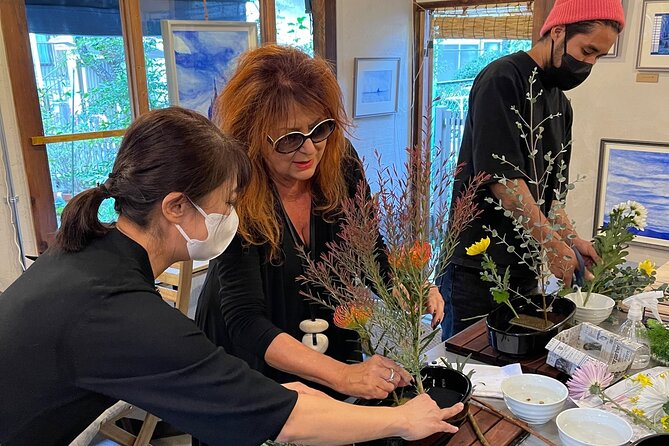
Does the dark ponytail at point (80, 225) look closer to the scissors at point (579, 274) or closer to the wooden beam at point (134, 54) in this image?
the scissors at point (579, 274)

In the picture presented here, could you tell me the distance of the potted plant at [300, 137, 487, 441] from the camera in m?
0.96

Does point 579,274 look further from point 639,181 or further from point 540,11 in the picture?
point 540,11

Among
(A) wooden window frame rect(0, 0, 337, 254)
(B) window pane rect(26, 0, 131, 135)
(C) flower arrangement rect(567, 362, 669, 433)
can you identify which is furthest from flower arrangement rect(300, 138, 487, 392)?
(B) window pane rect(26, 0, 131, 135)

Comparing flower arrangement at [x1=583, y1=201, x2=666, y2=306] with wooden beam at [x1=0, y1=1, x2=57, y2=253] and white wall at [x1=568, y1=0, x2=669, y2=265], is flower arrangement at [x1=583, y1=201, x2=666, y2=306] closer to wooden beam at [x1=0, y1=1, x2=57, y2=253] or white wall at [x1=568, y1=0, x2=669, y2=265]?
white wall at [x1=568, y1=0, x2=669, y2=265]

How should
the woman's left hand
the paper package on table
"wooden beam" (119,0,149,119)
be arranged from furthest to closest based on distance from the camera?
"wooden beam" (119,0,149,119)
the woman's left hand
the paper package on table

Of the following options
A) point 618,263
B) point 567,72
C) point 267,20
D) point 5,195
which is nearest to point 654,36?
point 567,72

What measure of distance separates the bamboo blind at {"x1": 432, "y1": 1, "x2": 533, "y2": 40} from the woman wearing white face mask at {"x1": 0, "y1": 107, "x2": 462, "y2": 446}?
9.19 ft

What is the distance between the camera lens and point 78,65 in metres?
2.64

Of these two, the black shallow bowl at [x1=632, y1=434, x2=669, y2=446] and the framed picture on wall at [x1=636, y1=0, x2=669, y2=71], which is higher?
the framed picture on wall at [x1=636, y1=0, x2=669, y2=71]

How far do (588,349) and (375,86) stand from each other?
2771 millimetres

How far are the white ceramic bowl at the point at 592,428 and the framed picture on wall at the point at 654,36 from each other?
6.44ft

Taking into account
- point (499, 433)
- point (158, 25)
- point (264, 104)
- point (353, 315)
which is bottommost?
point (499, 433)

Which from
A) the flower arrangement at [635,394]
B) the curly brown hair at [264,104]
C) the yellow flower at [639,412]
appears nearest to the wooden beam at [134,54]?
the curly brown hair at [264,104]

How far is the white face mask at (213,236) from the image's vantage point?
99 cm
